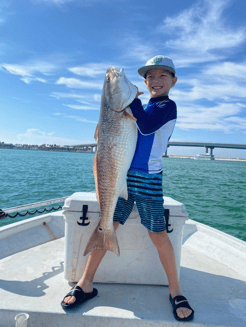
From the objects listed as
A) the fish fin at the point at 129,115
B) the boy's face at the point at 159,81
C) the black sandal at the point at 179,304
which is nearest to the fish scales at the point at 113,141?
the fish fin at the point at 129,115

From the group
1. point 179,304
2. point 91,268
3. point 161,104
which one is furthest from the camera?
point 91,268

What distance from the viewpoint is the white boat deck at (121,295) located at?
2.16 metres

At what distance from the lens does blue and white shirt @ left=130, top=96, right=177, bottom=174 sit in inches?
89.0

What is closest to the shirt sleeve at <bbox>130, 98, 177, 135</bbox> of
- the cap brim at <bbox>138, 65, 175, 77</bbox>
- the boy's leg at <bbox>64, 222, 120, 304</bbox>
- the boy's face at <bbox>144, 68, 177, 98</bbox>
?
the boy's face at <bbox>144, 68, 177, 98</bbox>

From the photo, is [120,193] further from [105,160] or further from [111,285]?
[111,285]

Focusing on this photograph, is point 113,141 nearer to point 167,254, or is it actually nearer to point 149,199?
point 149,199

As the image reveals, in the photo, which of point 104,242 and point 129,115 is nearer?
point 129,115

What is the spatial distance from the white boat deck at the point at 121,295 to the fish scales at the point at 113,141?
1.92 ft

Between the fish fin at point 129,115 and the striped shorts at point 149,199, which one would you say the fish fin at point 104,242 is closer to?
the striped shorts at point 149,199

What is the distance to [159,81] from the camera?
254 centimetres

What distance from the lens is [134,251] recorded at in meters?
2.75

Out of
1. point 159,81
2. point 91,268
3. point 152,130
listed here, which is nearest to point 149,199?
point 152,130

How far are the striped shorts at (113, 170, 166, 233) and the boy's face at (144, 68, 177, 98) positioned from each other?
0.87 meters

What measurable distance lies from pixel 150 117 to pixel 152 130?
0.12 m
